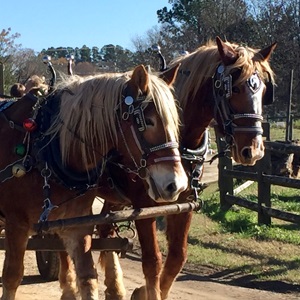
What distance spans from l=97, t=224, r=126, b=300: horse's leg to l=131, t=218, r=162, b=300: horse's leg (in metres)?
0.87

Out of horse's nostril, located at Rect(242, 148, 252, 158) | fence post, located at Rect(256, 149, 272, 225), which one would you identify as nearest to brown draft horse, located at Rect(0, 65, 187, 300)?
horse's nostril, located at Rect(242, 148, 252, 158)

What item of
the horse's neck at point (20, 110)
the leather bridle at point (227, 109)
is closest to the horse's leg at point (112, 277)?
the horse's neck at point (20, 110)

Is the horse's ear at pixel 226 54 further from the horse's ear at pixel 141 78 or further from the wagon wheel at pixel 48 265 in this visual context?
the wagon wheel at pixel 48 265

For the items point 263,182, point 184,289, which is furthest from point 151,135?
point 263,182

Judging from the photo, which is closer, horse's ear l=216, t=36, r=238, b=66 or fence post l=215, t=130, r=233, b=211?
horse's ear l=216, t=36, r=238, b=66

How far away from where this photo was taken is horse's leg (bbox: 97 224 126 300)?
5.57 metres

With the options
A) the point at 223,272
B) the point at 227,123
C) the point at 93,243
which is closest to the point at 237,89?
the point at 227,123

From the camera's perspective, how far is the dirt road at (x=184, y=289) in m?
6.13

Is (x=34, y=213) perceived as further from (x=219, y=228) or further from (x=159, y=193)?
(x=219, y=228)

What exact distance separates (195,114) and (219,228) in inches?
170

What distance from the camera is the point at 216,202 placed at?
408 inches

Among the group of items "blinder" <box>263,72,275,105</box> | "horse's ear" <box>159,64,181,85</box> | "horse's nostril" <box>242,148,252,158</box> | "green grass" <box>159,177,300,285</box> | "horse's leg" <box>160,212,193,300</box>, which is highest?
"horse's ear" <box>159,64,181,85</box>

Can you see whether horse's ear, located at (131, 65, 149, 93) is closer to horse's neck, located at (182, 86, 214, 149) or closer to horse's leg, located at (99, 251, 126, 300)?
horse's neck, located at (182, 86, 214, 149)

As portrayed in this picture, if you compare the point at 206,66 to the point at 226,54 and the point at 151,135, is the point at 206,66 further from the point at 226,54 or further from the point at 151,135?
the point at 151,135
